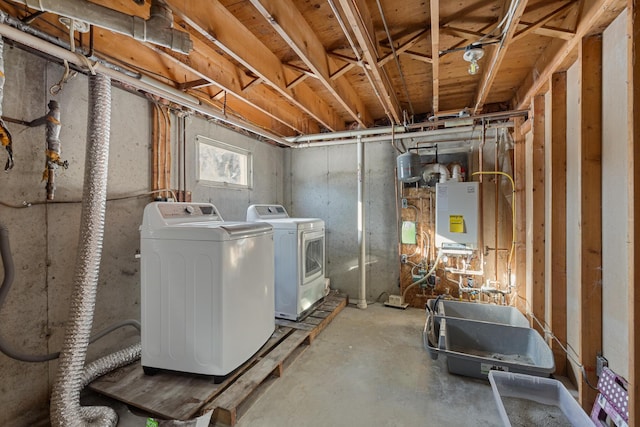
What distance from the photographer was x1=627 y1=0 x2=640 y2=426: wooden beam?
1294 millimetres

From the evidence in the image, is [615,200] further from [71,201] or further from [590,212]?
[71,201]

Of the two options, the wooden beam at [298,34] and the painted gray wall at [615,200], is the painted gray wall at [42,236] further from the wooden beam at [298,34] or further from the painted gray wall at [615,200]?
the painted gray wall at [615,200]

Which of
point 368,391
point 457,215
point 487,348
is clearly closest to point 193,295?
point 368,391

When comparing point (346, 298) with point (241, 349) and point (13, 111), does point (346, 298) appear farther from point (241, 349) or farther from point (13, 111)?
point (13, 111)

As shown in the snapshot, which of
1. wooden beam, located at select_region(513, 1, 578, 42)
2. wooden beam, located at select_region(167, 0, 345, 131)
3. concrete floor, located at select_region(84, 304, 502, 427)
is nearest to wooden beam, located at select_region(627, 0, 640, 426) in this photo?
wooden beam, located at select_region(513, 1, 578, 42)

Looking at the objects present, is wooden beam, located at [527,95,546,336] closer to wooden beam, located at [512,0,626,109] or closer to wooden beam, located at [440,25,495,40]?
wooden beam, located at [512,0,626,109]

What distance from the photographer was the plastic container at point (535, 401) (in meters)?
1.69

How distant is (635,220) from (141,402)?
295cm

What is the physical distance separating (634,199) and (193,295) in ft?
8.43

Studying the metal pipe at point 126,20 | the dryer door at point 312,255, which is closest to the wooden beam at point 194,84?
the metal pipe at point 126,20

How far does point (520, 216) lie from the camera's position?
309 centimetres

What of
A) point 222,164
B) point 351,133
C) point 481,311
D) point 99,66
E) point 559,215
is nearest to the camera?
point 99,66

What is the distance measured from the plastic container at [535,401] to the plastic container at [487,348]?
10 cm

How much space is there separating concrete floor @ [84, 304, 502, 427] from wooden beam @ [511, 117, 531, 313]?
1.31 metres
